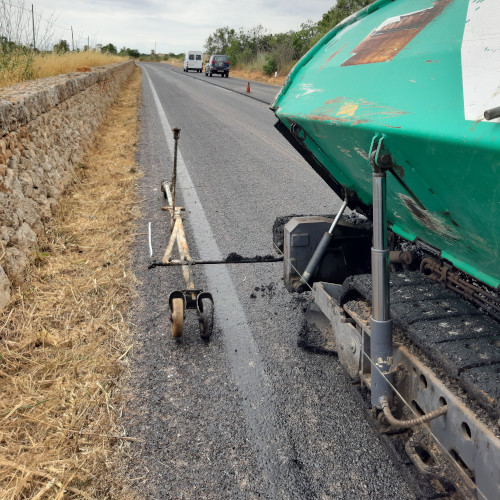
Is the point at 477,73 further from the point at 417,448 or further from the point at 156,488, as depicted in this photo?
the point at 156,488

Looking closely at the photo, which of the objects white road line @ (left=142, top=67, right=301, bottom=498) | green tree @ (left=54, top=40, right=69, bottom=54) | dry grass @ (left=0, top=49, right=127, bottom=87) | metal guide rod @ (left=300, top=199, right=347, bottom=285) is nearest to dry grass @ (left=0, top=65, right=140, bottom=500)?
white road line @ (left=142, top=67, right=301, bottom=498)

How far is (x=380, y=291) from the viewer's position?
2.05 metres

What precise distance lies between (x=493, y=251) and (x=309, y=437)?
129 cm

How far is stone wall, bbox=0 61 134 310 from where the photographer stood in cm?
428

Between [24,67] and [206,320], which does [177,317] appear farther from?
[24,67]

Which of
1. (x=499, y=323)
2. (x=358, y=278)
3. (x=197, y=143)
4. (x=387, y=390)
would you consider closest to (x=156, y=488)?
(x=387, y=390)

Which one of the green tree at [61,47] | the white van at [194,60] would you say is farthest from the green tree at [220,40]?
the green tree at [61,47]

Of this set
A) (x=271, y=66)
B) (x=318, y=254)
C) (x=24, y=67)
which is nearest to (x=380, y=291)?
(x=318, y=254)

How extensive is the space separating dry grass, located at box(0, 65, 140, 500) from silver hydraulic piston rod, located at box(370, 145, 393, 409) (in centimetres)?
126

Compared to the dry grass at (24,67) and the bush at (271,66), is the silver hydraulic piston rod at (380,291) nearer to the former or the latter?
the dry grass at (24,67)

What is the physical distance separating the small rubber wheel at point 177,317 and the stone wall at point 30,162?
1.30 metres

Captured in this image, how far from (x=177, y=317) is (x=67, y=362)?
2.38ft

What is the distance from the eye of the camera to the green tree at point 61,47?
573 inches

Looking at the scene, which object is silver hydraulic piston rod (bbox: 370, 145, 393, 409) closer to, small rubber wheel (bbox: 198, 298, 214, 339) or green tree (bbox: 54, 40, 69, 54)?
small rubber wheel (bbox: 198, 298, 214, 339)
